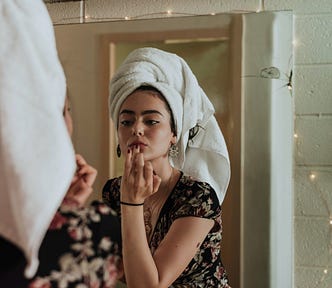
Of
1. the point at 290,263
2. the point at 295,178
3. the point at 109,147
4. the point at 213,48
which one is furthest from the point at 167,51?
the point at 290,263

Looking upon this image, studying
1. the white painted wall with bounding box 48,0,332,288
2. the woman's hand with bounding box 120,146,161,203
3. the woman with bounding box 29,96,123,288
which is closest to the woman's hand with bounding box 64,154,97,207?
the woman with bounding box 29,96,123,288

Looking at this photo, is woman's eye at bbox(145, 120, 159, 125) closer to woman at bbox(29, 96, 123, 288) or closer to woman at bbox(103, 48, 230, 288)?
woman at bbox(103, 48, 230, 288)

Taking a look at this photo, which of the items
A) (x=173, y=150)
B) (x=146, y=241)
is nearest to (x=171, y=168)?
(x=173, y=150)

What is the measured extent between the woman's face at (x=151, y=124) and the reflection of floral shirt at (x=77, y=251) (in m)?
0.25

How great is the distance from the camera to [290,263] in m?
0.87

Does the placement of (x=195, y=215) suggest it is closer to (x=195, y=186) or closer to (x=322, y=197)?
(x=195, y=186)

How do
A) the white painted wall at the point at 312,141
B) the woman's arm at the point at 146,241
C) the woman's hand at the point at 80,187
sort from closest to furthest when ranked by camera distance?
the woman's hand at the point at 80,187
the woman's arm at the point at 146,241
the white painted wall at the point at 312,141

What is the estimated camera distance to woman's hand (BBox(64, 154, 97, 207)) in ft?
2.02

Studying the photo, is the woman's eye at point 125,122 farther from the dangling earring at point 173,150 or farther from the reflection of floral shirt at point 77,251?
the reflection of floral shirt at point 77,251

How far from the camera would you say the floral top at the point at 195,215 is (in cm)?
81

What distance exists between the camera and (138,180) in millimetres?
813

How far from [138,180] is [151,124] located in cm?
10

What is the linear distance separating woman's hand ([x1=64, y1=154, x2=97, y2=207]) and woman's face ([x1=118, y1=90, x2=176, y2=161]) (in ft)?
0.44

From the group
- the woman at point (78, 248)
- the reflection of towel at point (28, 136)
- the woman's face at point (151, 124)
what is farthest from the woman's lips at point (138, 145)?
the reflection of towel at point (28, 136)
